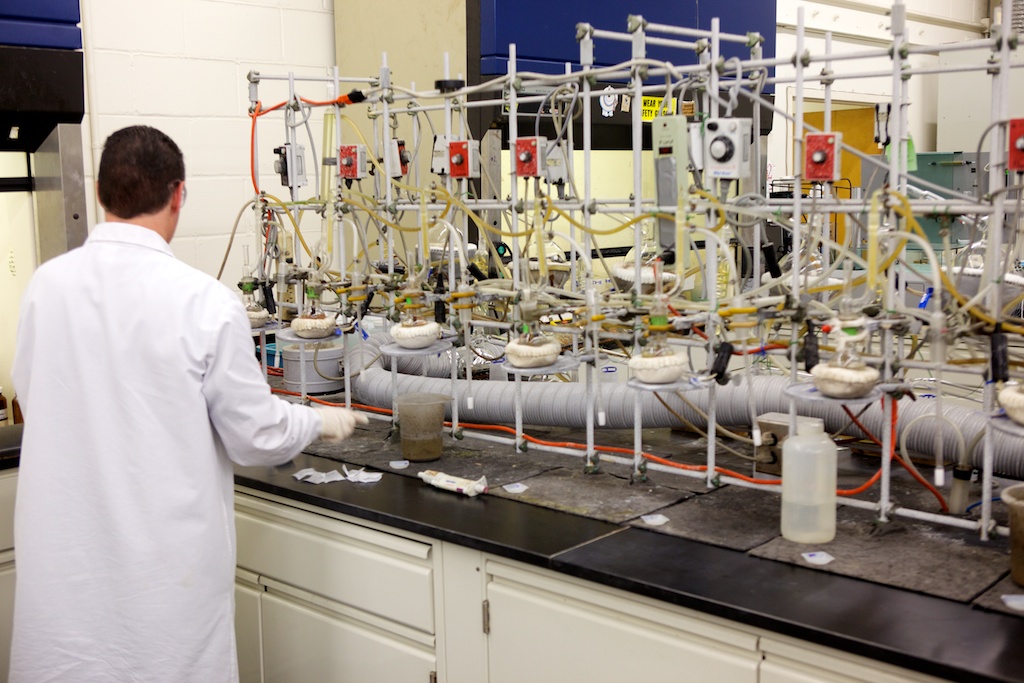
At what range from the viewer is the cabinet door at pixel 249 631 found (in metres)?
2.34

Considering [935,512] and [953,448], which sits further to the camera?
[953,448]

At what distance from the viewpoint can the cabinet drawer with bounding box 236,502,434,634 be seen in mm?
1998

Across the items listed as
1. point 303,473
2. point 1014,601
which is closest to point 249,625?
point 303,473

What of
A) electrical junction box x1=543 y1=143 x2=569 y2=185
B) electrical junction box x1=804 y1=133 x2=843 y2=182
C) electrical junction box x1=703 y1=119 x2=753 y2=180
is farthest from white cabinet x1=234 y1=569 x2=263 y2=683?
electrical junction box x1=804 y1=133 x2=843 y2=182

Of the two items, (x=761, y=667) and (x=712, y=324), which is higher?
(x=712, y=324)

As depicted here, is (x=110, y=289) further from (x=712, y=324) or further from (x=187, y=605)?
(x=712, y=324)

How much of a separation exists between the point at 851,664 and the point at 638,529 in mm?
525

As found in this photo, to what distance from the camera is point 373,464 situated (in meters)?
2.38

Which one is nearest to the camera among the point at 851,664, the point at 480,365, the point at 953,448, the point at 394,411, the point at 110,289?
the point at 851,664

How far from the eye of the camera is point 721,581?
161cm

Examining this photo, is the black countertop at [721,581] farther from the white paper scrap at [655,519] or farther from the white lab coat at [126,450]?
the white lab coat at [126,450]

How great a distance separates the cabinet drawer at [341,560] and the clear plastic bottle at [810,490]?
701mm

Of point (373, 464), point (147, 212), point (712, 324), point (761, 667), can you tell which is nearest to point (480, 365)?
point (373, 464)

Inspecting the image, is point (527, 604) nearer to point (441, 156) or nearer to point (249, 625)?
point (249, 625)
